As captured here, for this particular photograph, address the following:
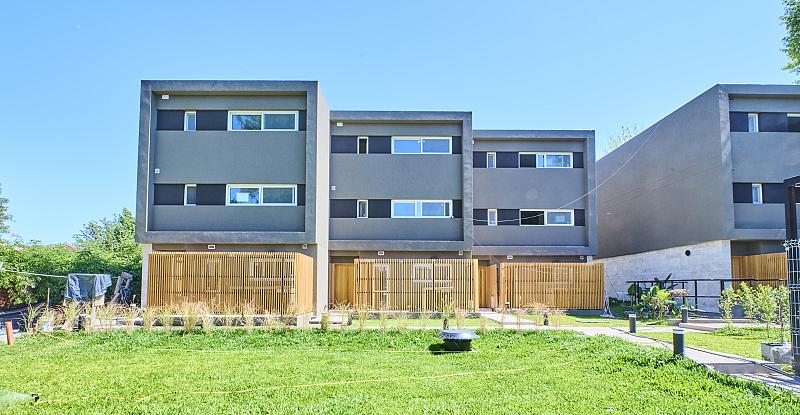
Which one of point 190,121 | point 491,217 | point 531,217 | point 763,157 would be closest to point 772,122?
point 763,157

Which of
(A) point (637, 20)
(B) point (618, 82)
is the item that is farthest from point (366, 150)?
(A) point (637, 20)

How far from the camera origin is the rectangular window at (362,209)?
2506cm

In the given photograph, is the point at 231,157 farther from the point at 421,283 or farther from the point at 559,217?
the point at 559,217

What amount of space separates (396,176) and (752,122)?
14214 millimetres

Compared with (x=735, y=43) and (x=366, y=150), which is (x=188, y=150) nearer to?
(x=366, y=150)

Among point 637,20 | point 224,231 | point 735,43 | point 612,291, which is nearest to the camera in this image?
point 637,20

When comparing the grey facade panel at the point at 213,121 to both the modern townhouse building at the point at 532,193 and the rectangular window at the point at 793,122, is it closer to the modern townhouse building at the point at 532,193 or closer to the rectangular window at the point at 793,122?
the modern townhouse building at the point at 532,193

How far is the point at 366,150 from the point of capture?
83.1 feet

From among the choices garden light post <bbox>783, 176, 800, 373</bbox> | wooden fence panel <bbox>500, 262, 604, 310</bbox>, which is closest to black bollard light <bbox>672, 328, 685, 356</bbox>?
garden light post <bbox>783, 176, 800, 373</bbox>

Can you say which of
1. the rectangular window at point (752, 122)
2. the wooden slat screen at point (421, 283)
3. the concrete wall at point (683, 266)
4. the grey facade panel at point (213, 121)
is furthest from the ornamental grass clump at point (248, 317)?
the rectangular window at point (752, 122)

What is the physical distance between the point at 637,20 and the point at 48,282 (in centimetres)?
2254

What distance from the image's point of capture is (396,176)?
2511 centimetres

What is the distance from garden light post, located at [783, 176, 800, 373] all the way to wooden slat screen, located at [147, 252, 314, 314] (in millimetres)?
12977

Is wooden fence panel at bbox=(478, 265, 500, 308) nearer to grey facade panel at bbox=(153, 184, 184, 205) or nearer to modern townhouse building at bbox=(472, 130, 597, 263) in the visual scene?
modern townhouse building at bbox=(472, 130, 597, 263)
